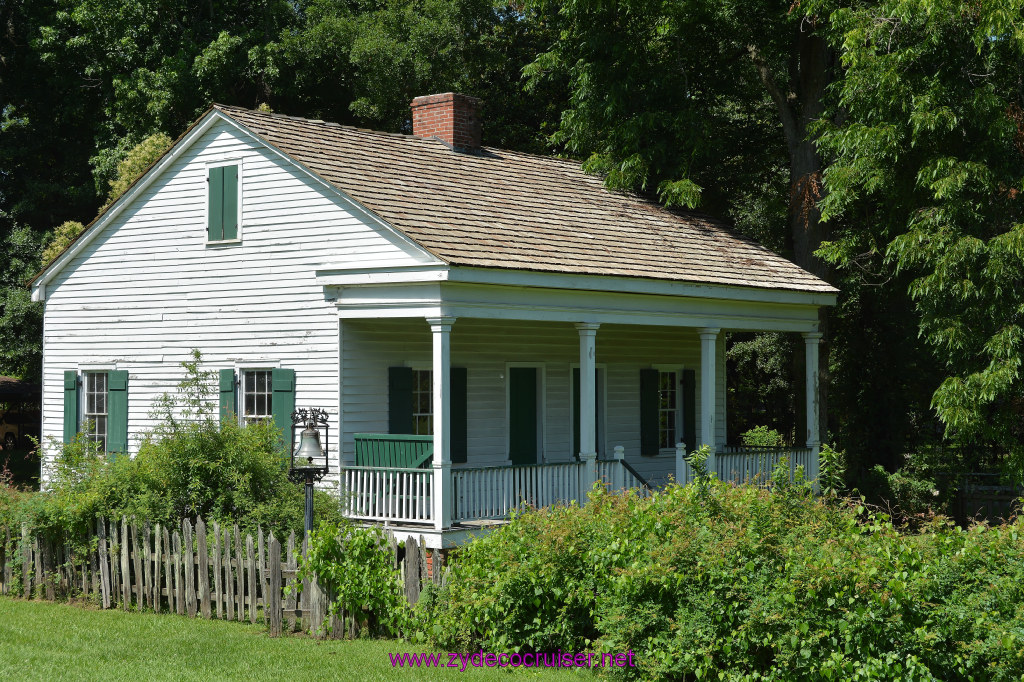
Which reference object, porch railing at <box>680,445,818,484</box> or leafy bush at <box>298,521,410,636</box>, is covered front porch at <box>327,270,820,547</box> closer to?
porch railing at <box>680,445,818,484</box>

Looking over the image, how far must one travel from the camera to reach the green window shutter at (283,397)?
17.4 metres

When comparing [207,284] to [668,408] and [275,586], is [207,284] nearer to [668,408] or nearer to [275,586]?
[275,586]

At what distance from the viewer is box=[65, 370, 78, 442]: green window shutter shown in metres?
20.5

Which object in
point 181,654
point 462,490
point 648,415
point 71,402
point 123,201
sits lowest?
point 181,654

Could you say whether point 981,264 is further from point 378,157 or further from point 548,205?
point 378,157

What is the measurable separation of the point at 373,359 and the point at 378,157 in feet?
12.4

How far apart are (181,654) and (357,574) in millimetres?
1856

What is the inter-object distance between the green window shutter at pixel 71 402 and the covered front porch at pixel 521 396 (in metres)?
6.34

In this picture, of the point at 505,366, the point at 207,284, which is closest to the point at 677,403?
the point at 505,366

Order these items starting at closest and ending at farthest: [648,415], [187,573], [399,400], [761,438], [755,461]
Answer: [187,573] → [399,400] → [755,461] → [648,415] → [761,438]

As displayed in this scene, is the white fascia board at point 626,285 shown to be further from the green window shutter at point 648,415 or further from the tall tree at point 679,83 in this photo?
the tall tree at point 679,83

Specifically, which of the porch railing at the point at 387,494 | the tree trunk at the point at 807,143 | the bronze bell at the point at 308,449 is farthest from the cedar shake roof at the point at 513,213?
the bronze bell at the point at 308,449

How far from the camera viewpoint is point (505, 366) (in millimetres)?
19625

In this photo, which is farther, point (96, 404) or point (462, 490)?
point (96, 404)
